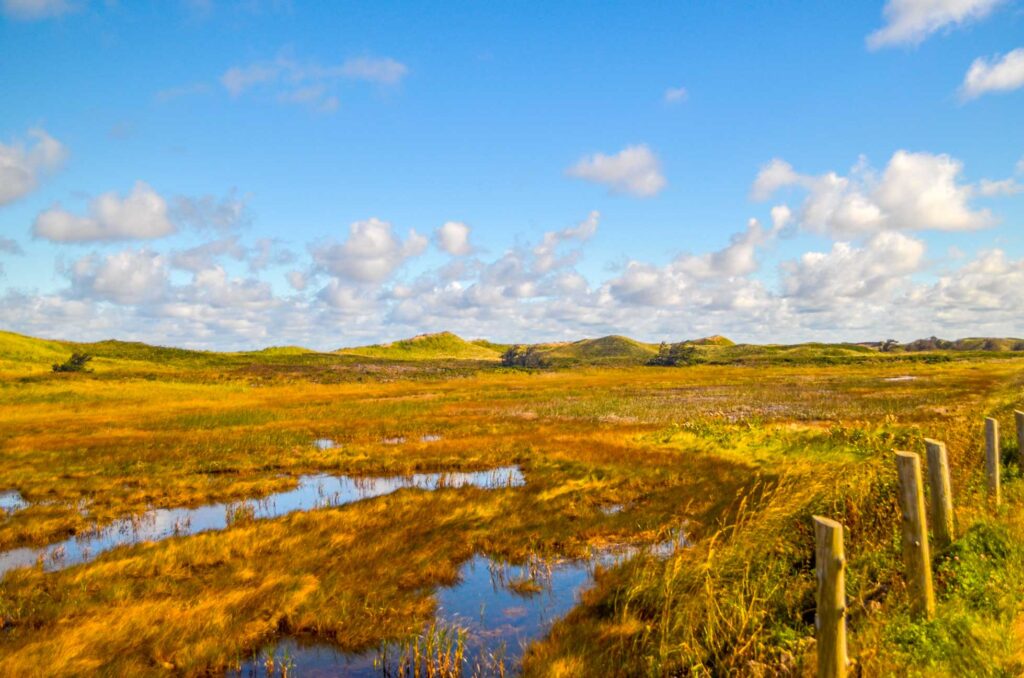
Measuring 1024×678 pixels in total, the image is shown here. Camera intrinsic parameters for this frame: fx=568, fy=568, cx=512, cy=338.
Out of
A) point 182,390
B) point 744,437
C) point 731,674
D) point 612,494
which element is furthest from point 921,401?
point 182,390

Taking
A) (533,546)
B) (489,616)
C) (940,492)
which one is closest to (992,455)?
(940,492)

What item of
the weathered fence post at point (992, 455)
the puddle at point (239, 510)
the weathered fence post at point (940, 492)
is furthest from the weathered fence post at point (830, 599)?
the puddle at point (239, 510)

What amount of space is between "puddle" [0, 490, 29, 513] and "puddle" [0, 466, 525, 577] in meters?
4.54

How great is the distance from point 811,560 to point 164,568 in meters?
12.5

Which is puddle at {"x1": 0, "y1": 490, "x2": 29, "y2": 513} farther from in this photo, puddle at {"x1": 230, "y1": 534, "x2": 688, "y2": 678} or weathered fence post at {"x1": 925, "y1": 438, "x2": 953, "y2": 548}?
weathered fence post at {"x1": 925, "y1": 438, "x2": 953, "y2": 548}

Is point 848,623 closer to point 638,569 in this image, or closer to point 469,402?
point 638,569

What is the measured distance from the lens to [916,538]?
654 centimetres

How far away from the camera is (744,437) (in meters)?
24.9

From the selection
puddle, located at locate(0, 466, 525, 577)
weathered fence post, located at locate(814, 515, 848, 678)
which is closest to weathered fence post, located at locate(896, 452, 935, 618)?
weathered fence post, located at locate(814, 515, 848, 678)

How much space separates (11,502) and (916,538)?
24.7 meters

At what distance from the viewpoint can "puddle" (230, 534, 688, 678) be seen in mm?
8383

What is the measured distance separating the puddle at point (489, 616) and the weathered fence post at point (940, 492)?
15.1 feet

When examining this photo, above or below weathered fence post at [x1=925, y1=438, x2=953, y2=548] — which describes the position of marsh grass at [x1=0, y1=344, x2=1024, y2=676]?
below

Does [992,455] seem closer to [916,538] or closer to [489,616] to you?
[916,538]
